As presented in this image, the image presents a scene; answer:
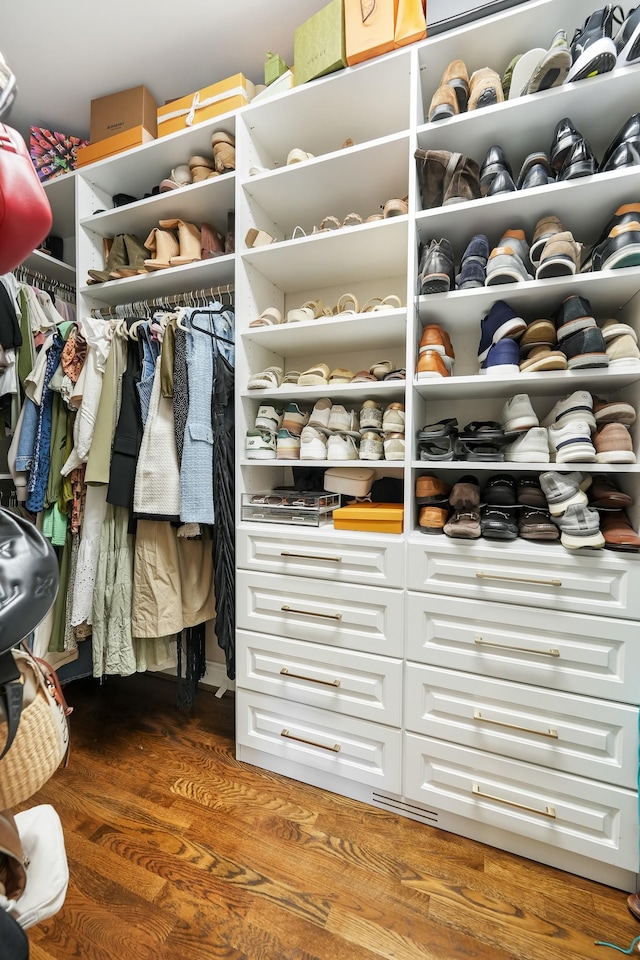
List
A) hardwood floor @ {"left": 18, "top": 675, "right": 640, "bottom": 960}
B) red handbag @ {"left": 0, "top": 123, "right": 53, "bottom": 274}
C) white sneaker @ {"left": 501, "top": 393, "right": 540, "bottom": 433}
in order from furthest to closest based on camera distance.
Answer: white sneaker @ {"left": 501, "top": 393, "right": 540, "bottom": 433}
hardwood floor @ {"left": 18, "top": 675, "right": 640, "bottom": 960}
red handbag @ {"left": 0, "top": 123, "right": 53, "bottom": 274}

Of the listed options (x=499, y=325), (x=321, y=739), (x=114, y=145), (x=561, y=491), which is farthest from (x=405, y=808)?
(x=114, y=145)

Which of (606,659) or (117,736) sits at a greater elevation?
(606,659)

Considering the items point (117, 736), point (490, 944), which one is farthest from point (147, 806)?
point (490, 944)

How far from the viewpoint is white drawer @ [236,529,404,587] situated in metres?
1.11

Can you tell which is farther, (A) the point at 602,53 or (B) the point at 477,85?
(B) the point at 477,85

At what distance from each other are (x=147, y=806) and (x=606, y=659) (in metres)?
1.36

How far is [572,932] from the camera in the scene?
863mm

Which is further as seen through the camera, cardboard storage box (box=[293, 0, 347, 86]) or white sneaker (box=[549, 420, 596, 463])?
cardboard storage box (box=[293, 0, 347, 86])

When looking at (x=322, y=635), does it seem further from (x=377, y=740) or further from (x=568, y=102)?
(x=568, y=102)

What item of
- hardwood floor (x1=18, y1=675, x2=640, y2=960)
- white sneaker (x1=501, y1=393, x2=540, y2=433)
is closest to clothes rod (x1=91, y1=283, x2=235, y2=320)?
white sneaker (x1=501, y1=393, x2=540, y2=433)

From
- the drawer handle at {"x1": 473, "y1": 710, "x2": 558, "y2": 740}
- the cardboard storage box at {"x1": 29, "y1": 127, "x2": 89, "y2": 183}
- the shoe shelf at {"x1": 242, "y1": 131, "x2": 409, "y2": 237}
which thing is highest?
the cardboard storage box at {"x1": 29, "y1": 127, "x2": 89, "y2": 183}

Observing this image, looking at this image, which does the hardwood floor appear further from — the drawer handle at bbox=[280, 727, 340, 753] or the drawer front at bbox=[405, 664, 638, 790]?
the drawer front at bbox=[405, 664, 638, 790]

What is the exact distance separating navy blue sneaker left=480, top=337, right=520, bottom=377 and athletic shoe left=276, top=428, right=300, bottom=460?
63cm

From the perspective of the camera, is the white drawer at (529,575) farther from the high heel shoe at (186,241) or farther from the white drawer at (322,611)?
the high heel shoe at (186,241)
